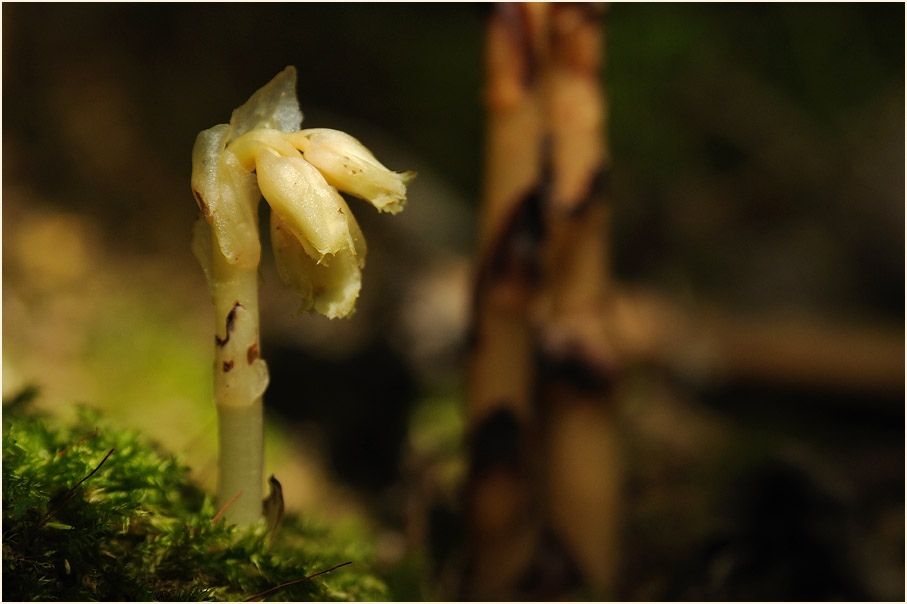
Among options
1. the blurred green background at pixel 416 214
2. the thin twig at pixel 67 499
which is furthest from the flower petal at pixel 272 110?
the blurred green background at pixel 416 214

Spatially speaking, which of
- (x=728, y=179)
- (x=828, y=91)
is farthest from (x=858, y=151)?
(x=728, y=179)

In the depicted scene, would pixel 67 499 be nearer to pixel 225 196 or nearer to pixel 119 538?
pixel 119 538

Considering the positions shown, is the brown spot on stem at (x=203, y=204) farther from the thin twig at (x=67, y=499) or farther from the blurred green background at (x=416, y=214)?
the blurred green background at (x=416, y=214)

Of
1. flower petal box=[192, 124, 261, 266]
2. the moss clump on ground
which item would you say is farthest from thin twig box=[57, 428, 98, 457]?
flower petal box=[192, 124, 261, 266]

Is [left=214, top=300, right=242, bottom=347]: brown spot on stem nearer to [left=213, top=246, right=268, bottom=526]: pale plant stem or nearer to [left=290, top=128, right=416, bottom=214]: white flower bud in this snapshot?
[left=213, top=246, right=268, bottom=526]: pale plant stem

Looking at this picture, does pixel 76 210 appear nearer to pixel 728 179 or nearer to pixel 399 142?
pixel 399 142
